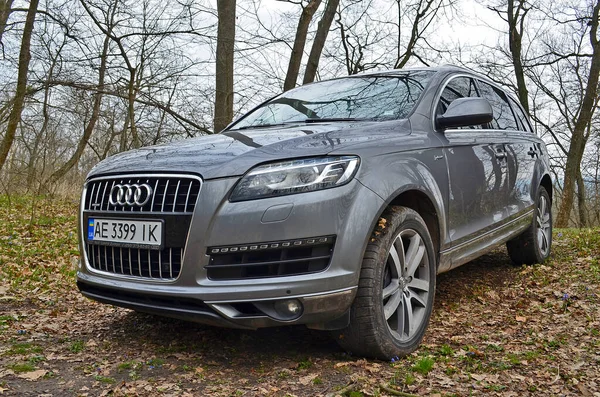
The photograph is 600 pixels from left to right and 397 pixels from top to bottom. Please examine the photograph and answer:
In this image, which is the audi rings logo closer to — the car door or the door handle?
the car door

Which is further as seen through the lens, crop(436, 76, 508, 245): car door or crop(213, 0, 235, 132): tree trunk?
crop(213, 0, 235, 132): tree trunk

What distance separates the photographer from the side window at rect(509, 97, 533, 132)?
530 centimetres

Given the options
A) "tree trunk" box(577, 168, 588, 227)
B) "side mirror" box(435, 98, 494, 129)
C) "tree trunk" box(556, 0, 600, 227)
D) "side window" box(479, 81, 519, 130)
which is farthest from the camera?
"tree trunk" box(577, 168, 588, 227)

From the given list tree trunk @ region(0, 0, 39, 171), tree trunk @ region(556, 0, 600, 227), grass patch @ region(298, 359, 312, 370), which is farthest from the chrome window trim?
tree trunk @ region(556, 0, 600, 227)

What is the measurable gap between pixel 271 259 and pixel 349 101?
1.59 meters

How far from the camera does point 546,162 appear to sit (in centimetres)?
557

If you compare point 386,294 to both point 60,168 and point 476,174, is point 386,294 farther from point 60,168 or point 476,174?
point 60,168

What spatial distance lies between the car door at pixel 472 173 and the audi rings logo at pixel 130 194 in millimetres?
1911

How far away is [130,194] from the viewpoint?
2660 millimetres

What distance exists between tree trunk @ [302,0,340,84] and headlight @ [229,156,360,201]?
7.90m

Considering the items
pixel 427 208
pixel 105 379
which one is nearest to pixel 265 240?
pixel 105 379

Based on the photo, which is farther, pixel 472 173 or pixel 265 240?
pixel 472 173

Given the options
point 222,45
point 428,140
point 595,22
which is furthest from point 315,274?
point 595,22

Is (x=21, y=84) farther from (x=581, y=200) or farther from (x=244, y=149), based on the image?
(x=581, y=200)
